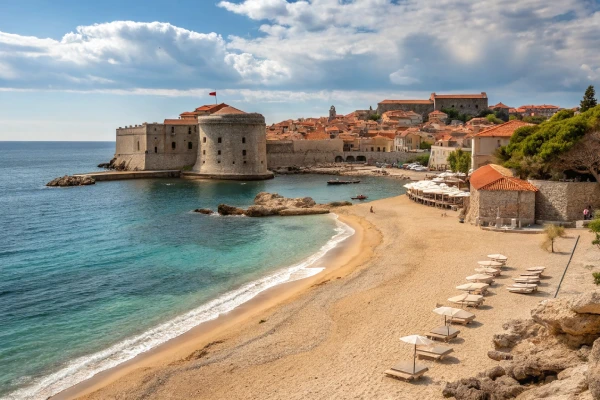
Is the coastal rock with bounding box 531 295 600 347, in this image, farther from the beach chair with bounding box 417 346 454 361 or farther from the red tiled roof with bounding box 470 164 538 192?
the red tiled roof with bounding box 470 164 538 192

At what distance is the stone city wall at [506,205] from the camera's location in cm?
2486

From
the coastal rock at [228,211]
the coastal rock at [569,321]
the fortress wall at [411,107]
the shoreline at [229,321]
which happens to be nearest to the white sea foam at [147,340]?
the shoreline at [229,321]

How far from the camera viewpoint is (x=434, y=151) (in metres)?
69.6

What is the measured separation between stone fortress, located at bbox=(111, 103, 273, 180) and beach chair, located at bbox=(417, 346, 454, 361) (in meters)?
52.2

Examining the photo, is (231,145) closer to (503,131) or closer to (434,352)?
(503,131)

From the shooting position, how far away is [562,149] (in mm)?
24969

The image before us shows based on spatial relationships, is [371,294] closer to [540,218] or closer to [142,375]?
[142,375]

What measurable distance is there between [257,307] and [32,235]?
19.1 metres

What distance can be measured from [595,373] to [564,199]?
2045cm

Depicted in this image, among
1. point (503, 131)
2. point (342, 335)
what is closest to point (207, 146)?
point (503, 131)

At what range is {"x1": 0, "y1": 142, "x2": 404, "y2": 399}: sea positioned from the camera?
13609mm

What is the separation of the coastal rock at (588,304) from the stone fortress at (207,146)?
2173 inches

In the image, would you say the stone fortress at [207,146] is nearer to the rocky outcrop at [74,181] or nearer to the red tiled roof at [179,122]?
the red tiled roof at [179,122]

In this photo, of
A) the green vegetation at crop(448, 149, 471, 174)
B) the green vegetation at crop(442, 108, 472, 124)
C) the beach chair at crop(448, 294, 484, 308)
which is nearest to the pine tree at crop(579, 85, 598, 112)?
the green vegetation at crop(448, 149, 471, 174)
